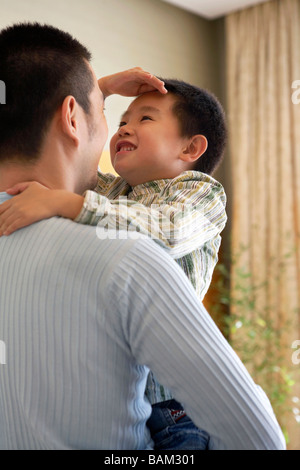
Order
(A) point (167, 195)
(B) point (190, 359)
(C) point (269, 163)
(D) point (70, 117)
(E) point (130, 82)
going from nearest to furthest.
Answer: (B) point (190, 359) < (D) point (70, 117) < (A) point (167, 195) < (E) point (130, 82) < (C) point (269, 163)

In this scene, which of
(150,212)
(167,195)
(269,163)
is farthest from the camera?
(269,163)

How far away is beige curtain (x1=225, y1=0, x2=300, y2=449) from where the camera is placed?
390cm

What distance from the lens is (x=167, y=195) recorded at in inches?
58.2

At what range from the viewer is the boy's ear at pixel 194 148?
169cm

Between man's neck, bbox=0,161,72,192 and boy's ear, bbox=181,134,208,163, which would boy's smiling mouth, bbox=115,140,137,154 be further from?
man's neck, bbox=0,161,72,192

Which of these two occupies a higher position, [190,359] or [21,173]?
[21,173]

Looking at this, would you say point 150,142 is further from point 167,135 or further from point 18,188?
point 18,188

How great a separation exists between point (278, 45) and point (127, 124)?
8.99 feet

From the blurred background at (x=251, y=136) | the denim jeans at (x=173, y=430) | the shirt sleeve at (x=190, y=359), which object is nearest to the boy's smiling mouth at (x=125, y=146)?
the denim jeans at (x=173, y=430)

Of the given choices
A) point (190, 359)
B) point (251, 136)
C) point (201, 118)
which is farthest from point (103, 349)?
point (251, 136)

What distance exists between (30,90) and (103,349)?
444 millimetres

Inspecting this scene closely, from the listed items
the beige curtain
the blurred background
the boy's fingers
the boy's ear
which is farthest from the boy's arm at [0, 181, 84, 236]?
the beige curtain

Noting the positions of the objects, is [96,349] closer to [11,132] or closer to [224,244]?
[11,132]

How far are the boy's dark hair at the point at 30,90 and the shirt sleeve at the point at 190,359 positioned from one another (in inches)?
12.1
